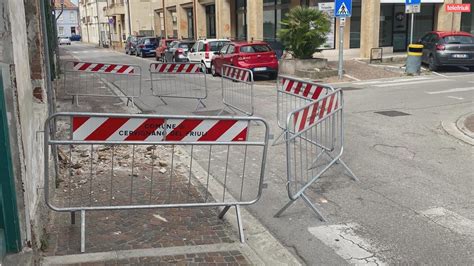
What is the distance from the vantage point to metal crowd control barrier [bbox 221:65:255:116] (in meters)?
11.3

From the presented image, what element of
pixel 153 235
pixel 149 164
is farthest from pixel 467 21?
pixel 153 235

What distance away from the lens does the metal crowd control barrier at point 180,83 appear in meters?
13.6

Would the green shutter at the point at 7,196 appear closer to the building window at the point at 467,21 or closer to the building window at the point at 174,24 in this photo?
the building window at the point at 467,21

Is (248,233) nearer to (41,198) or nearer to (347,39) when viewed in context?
(41,198)

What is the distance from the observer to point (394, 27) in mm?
28359

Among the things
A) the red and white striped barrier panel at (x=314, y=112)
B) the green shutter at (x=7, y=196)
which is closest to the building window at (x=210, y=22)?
the red and white striped barrier panel at (x=314, y=112)

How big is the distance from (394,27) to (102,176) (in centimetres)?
2518

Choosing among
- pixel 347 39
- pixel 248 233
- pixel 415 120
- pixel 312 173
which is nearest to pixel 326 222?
pixel 248 233

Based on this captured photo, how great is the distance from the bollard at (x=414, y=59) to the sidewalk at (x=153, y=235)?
52.2 ft

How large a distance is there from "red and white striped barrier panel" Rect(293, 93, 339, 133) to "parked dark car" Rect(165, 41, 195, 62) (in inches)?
815

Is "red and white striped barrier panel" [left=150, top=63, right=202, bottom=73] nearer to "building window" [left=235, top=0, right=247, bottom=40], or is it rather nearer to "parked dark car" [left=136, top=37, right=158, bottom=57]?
"building window" [left=235, top=0, right=247, bottom=40]

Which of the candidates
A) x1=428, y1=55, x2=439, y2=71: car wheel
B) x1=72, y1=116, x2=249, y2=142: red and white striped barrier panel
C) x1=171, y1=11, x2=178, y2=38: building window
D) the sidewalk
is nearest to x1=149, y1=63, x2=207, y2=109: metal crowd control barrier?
the sidewalk

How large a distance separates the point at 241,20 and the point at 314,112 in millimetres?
29196

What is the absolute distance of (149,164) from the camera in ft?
24.4
